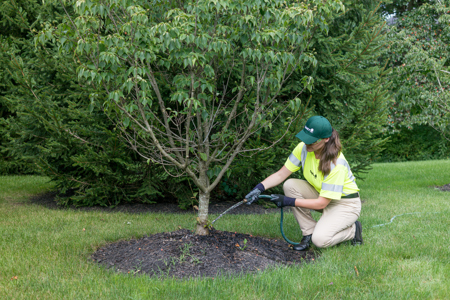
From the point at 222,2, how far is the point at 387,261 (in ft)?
8.53

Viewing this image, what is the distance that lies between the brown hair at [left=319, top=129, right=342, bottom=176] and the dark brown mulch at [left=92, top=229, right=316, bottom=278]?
87 centimetres

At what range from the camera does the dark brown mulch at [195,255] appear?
11.0ft

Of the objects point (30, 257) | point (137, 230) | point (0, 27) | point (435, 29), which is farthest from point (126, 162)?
point (435, 29)

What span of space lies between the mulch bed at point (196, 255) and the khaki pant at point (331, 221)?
23 cm

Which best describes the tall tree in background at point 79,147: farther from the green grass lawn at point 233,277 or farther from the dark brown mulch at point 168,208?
the green grass lawn at point 233,277

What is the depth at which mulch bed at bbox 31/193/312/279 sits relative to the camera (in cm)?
336

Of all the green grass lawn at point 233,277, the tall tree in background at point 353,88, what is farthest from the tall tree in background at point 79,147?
the tall tree in background at point 353,88

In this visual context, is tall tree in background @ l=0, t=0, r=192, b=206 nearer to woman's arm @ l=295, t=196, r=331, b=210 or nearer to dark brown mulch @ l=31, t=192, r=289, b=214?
dark brown mulch @ l=31, t=192, r=289, b=214

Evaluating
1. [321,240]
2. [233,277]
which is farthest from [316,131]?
[233,277]

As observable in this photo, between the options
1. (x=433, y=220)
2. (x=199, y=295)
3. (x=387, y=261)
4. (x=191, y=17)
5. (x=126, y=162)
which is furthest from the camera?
(x=126, y=162)

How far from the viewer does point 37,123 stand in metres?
6.39

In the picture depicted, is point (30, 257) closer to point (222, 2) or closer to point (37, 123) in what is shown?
point (222, 2)

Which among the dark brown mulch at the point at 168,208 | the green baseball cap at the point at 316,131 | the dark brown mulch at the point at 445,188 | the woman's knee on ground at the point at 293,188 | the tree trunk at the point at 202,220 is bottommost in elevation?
the dark brown mulch at the point at 445,188

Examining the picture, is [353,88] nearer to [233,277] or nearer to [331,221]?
[331,221]
